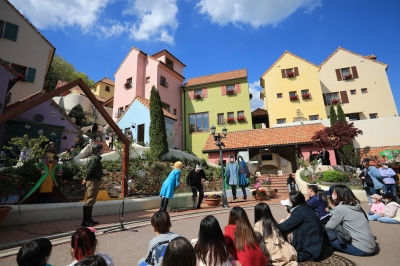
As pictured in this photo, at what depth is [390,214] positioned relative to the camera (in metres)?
6.05

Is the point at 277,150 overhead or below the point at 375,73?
below

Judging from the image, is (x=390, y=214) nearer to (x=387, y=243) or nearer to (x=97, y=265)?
(x=387, y=243)

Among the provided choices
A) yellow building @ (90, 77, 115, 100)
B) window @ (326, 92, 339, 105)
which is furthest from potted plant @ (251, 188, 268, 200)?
yellow building @ (90, 77, 115, 100)

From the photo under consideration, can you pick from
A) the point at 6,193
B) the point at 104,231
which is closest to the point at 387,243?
the point at 104,231

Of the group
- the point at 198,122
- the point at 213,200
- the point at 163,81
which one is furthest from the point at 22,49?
the point at 213,200

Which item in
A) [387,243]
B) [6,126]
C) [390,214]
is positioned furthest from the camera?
[6,126]

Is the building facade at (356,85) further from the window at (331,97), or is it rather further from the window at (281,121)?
the window at (281,121)

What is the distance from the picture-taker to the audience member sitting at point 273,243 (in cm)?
303

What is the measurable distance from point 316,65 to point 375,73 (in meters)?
6.55

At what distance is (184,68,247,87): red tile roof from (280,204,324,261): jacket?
23.9 m

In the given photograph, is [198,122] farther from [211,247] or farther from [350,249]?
[211,247]

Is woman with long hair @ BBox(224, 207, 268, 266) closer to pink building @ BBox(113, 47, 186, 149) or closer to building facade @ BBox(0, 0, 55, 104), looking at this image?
building facade @ BBox(0, 0, 55, 104)

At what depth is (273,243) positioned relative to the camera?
3.09m

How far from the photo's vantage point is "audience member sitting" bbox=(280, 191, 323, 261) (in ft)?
11.3
